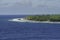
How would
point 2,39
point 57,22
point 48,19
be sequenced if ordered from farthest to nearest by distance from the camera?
point 48,19 < point 57,22 < point 2,39

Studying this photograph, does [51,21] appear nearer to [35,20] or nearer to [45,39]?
[35,20]

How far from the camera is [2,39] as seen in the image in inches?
2074

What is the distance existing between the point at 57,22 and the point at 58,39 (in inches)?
3440

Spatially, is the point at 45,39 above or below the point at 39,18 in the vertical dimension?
above

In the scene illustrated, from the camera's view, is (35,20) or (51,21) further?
(35,20)

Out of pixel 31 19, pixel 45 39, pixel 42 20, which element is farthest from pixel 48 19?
pixel 45 39

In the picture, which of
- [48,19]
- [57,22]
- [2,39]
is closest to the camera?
[2,39]

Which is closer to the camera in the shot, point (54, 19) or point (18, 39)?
point (18, 39)

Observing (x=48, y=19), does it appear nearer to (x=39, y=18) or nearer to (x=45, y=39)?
(x=39, y=18)

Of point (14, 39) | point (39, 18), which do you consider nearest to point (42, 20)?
point (39, 18)

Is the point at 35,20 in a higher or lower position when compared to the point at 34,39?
lower

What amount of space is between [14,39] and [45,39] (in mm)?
6701

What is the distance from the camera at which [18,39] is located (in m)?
53.9

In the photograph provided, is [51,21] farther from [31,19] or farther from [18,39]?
[18,39]
